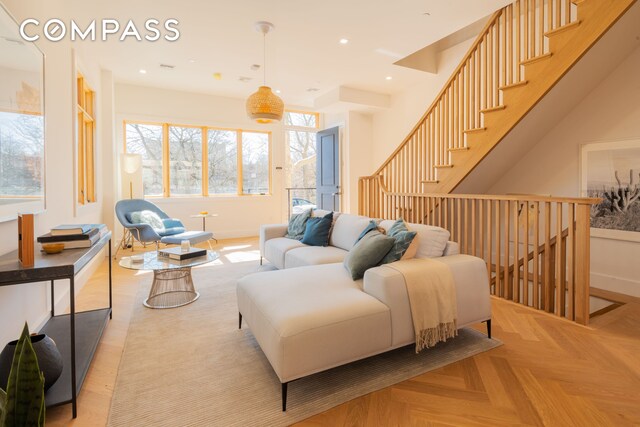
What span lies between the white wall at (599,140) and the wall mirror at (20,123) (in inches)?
210

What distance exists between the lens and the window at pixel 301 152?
783 cm

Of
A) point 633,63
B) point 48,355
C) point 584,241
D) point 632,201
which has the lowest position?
point 48,355

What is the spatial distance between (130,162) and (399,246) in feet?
17.3

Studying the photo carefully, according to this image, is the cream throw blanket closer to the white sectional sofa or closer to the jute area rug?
the white sectional sofa

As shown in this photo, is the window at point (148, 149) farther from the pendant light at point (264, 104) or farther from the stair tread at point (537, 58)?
the stair tread at point (537, 58)

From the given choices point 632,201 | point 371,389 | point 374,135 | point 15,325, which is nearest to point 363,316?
point 371,389

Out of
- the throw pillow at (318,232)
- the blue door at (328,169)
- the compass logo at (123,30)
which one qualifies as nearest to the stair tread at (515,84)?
the throw pillow at (318,232)

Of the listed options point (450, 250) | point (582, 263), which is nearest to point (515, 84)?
point (582, 263)

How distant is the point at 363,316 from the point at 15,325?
2.15 metres

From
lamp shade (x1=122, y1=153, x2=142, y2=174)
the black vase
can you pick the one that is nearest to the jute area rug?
the black vase

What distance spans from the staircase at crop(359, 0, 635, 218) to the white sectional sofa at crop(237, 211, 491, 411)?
1734mm

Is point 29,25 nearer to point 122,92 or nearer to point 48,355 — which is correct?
point 48,355

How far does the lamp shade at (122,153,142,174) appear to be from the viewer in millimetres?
5836

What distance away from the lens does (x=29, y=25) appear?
2.44m
